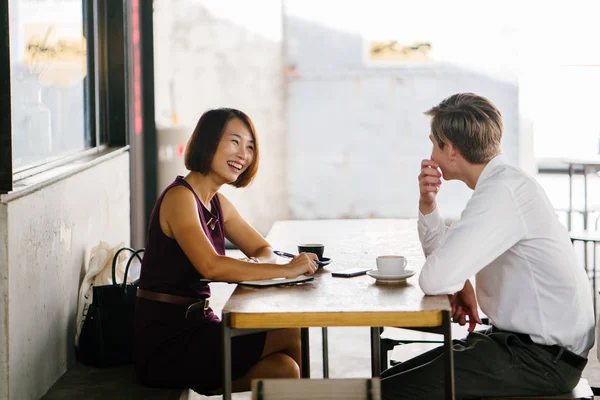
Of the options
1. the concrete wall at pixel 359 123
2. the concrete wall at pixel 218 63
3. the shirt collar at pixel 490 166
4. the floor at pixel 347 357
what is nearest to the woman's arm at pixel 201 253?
the shirt collar at pixel 490 166

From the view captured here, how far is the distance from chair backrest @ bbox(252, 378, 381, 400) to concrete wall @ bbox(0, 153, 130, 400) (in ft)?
4.04

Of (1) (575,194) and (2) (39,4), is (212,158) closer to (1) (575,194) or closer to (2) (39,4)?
(2) (39,4)

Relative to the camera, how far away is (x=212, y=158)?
2.98 m

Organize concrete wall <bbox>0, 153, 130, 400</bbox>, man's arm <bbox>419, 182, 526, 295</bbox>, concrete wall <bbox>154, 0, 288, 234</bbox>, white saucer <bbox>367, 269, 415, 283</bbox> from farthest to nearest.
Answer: concrete wall <bbox>154, 0, 288, 234</bbox> < concrete wall <bbox>0, 153, 130, 400</bbox> < white saucer <bbox>367, 269, 415, 283</bbox> < man's arm <bbox>419, 182, 526, 295</bbox>

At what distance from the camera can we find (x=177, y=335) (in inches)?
110

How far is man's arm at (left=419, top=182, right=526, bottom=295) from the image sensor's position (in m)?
2.29

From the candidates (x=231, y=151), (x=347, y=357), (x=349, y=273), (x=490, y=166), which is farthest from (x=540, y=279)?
(x=347, y=357)

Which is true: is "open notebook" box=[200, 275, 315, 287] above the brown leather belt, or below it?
above

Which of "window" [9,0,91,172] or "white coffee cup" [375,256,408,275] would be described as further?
"window" [9,0,91,172]

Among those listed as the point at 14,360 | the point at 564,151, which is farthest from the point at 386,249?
the point at 564,151

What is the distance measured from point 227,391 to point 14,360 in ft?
3.01

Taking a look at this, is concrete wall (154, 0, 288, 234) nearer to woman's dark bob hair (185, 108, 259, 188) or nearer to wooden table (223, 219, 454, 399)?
woman's dark bob hair (185, 108, 259, 188)

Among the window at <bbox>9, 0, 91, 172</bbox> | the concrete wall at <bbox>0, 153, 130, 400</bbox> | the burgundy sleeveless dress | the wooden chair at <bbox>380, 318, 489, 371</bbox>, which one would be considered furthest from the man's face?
the window at <bbox>9, 0, 91, 172</bbox>

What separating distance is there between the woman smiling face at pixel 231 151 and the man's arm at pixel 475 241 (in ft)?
3.03
